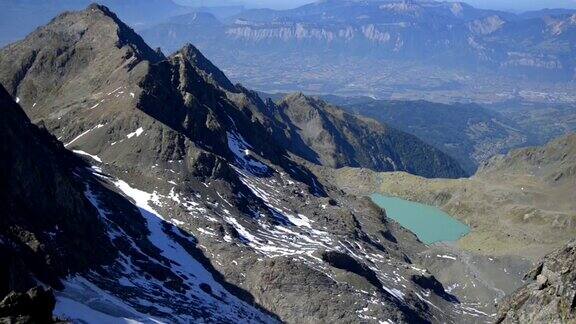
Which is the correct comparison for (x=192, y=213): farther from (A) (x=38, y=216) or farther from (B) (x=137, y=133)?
(A) (x=38, y=216)

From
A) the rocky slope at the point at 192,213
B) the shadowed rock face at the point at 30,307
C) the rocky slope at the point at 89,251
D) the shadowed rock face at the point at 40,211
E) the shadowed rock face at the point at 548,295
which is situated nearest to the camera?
the shadowed rock face at the point at 30,307

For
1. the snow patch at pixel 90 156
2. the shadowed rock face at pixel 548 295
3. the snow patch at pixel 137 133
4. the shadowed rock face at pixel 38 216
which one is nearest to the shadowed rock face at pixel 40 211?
the shadowed rock face at pixel 38 216

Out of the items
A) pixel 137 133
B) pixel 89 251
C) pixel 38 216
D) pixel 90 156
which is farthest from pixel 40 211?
pixel 137 133

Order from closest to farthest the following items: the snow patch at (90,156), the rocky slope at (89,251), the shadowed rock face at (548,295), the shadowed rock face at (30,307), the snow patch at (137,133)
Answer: the shadowed rock face at (30,307), the shadowed rock face at (548,295), the rocky slope at (89,251), the snow patch at (90,156), the snow patch at (137,133)

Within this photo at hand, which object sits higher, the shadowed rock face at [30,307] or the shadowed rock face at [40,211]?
the shadowed rock face at [30,307]

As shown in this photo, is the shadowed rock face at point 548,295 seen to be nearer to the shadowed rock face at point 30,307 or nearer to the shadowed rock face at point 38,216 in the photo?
the shadowed rock face at point 30,307

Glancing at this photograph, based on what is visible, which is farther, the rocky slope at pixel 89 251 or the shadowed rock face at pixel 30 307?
the rocky slope at pixel 89 251

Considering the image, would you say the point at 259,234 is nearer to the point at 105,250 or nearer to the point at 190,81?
the point at 105,250
